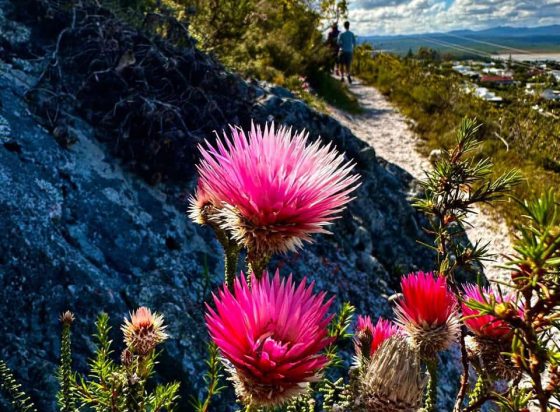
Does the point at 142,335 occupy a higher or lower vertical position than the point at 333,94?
higher

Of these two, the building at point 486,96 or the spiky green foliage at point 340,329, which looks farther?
the building at point 486,96

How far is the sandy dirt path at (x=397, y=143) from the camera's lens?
9.38m

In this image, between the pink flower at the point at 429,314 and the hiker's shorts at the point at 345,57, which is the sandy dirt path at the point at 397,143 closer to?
the hiker's shorts at the point at 345,57

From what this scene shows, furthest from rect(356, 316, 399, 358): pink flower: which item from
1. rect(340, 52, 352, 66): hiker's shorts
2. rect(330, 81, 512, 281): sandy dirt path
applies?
rect(340, 52, 352, 66): hiker's shorts

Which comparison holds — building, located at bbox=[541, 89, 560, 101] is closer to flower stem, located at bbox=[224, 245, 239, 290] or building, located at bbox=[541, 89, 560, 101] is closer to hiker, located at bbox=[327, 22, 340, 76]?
hiker, located at bbox=[327, 22, 340, 76]

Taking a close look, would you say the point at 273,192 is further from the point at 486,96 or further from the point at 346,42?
the point at 486,96

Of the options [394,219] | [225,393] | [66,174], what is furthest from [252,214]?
[394,219]

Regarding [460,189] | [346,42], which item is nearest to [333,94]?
[346,42]

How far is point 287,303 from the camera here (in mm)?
924

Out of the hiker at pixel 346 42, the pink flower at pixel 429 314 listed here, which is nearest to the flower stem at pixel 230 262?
the pink flower at pixel 429 314

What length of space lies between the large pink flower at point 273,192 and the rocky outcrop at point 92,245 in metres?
1.02

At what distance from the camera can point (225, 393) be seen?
2221mm

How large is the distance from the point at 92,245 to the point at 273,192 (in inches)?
65.7

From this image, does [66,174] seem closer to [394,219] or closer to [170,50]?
[170,50]
